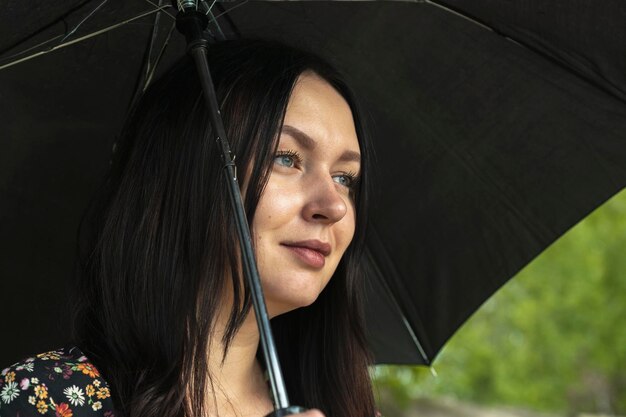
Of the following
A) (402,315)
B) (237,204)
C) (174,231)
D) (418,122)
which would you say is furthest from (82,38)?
(402,315)

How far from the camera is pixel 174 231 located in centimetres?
241

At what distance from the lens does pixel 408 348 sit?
3.41 m

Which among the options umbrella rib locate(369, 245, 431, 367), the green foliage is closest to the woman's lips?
umbrella rib locate(369, 245, 431, 367)

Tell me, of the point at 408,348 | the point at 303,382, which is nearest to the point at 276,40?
the point at 303,382

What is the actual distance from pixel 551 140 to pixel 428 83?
40 cm

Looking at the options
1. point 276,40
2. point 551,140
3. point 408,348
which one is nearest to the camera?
point 276,40

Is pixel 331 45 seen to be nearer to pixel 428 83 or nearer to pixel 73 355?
pixel 428 83

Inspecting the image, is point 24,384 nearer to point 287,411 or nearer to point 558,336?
→ point 287,411

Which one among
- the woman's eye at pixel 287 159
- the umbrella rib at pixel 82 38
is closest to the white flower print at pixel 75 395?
the woman's eye at pixel 287 159

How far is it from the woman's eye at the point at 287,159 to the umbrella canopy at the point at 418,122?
1.54 ft

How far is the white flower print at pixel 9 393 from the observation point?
83.9 inches

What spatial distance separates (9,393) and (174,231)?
1.73 feet

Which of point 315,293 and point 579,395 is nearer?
point 315,293

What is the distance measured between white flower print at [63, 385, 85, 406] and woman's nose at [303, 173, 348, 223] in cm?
64
